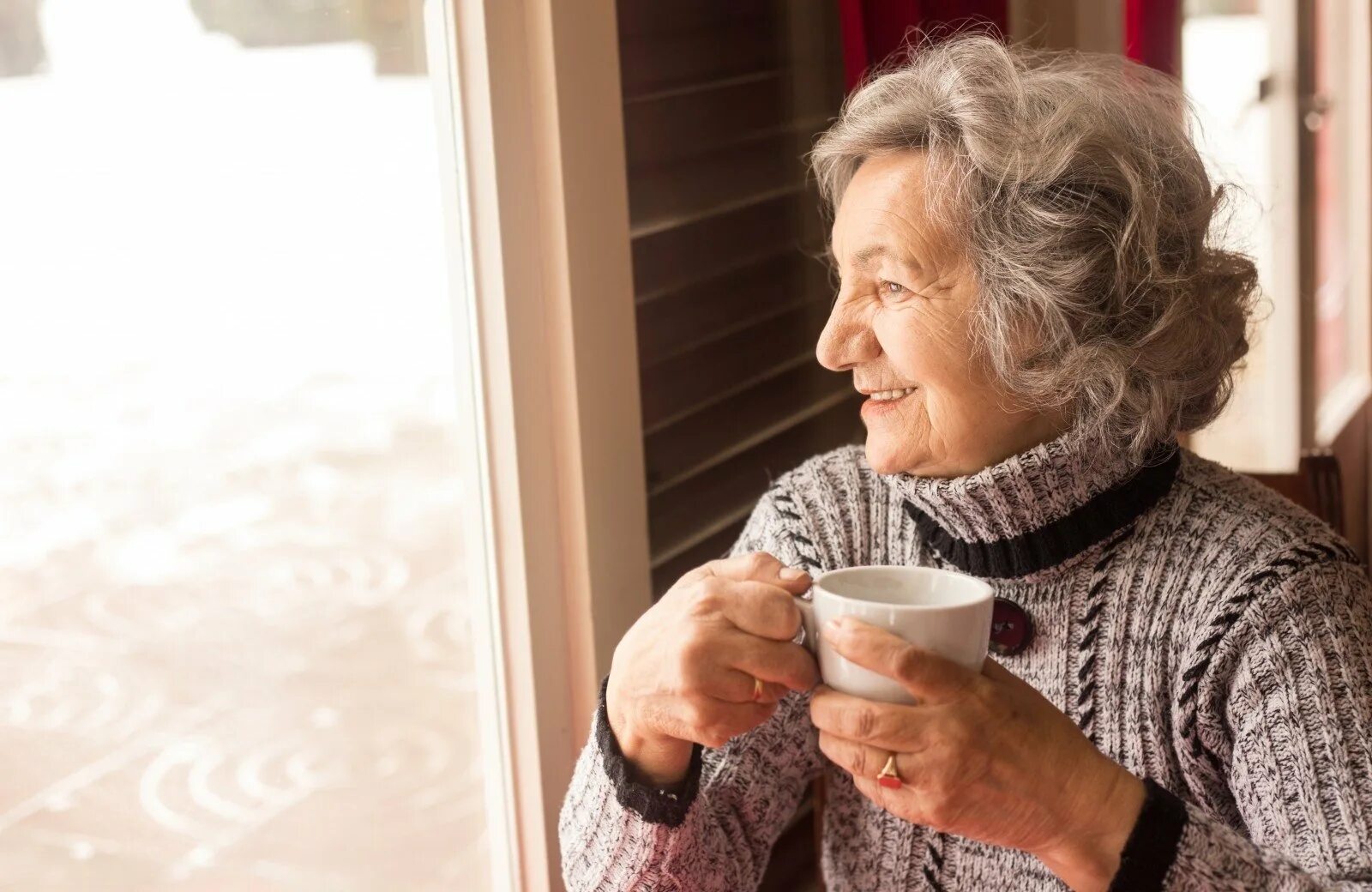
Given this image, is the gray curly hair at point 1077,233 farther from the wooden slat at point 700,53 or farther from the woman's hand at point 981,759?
the wooden slat at point 700,53

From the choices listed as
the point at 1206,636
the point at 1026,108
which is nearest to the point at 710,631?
the point at 1206,636

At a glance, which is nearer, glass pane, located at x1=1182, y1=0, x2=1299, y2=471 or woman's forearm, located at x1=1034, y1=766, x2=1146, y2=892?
woman's forearm, located at x1=1034, y1=766, x2=1146, y2=892

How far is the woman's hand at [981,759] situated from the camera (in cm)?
96

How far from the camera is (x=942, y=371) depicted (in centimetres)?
Answer: 127

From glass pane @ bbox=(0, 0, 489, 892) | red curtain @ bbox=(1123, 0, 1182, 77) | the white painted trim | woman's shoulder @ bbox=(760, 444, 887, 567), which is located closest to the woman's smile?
woman's shoulder @ bbox=(760, 444, 887, 567)

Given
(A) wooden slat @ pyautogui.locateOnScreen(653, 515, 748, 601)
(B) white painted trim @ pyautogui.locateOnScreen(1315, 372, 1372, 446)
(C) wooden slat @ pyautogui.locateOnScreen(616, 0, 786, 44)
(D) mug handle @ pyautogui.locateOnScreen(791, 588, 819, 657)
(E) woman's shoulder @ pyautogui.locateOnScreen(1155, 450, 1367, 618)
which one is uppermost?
(C) wooden slat @ pyautogui.locateOnScreen(616, 0, 786, 44)

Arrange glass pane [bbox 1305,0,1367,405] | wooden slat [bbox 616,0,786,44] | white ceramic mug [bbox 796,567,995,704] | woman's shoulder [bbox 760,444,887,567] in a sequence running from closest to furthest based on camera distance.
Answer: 1. white ceramic mug [bbox 796,567,995,704]
2. woman's shoulder [bbox 760,444,887,567]
3. wooden slat [bbox 616,0,786,44]
4. glass pane [bbox 1305,0,1367,405]

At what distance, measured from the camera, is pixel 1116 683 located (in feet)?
4.21

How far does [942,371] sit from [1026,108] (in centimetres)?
26

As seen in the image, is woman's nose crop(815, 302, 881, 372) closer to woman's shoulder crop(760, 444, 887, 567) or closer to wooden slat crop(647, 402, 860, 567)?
woman's shoulder crop(760, 444, 887, 567)

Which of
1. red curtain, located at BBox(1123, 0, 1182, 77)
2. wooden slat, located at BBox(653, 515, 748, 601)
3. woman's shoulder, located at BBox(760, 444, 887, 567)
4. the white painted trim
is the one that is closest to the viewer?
woman's shoulder, located at BBox(760, 444, 887, 567)

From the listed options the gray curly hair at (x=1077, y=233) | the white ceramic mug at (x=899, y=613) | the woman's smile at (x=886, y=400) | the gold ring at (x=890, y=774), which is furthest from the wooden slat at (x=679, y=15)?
the gold ring at (x=890, y=774)

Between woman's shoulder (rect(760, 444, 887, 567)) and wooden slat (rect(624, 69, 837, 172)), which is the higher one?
wooden slat (rect(624, 69, 837, 172))

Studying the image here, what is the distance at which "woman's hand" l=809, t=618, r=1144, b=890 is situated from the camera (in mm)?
965
